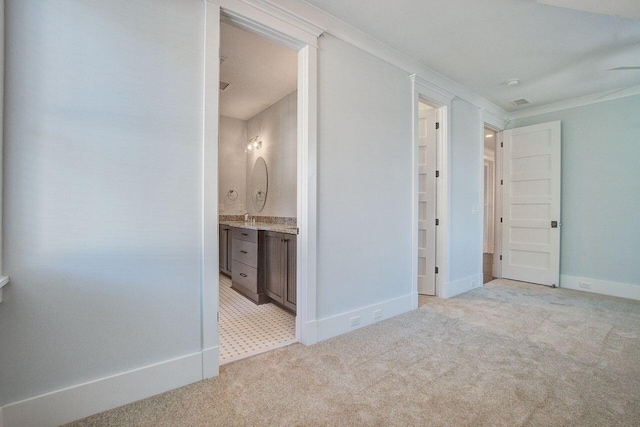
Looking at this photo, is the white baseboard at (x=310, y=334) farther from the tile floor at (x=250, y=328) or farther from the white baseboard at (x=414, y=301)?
the white baseboard at (x=414, y=301)

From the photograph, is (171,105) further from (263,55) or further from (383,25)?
(383,25)

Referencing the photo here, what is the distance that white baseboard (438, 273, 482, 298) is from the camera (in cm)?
353

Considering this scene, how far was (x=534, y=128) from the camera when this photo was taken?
4.29 meters

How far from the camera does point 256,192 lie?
4.91 metres

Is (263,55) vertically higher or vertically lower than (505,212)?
higher

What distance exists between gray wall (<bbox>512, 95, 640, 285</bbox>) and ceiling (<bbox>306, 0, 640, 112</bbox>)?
46 cm

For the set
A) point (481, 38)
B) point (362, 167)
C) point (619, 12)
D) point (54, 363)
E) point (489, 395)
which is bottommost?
point (489, 395)

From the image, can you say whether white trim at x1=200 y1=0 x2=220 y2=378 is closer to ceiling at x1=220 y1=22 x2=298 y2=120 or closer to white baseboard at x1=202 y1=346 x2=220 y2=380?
white baseboard at x1=202 y1=346 x2=220 y2=380

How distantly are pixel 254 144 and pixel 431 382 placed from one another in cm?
433

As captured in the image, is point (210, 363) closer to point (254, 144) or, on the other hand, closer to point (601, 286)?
point (254, 144)

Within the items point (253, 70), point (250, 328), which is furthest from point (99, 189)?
point (253, 70)

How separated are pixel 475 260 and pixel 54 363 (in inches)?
172

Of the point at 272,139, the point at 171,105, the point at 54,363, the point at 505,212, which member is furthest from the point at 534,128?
the point at 54,363

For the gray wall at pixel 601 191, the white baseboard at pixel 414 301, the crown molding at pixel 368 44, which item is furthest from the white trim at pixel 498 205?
Answer: the white baseboard at pixel 414 301
